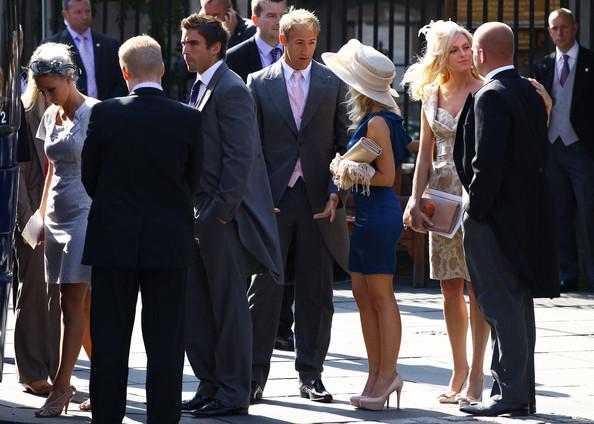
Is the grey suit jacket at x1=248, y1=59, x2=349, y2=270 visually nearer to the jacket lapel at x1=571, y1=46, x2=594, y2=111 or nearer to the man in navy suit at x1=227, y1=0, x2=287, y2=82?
the man in navy suit at x1=227, y1=0, x2=287, y2=82

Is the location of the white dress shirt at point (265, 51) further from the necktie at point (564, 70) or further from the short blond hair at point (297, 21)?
the necktie at point (564, 70)

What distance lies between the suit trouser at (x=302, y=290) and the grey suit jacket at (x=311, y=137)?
0.06 m

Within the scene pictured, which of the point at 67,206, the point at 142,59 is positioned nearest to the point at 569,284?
the point at 67,206

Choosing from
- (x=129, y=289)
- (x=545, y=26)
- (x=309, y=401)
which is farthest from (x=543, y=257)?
(x=545, y=26)

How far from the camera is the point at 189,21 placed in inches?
289

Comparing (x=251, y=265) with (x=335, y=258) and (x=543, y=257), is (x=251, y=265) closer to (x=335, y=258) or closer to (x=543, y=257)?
(x=335, y=258)

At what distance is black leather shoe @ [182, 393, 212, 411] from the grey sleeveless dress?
78 centimetres

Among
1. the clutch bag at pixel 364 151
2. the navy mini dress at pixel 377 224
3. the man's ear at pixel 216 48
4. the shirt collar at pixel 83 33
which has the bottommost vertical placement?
the navy mini dress at pixel 377 224

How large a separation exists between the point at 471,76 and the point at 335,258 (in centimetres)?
121

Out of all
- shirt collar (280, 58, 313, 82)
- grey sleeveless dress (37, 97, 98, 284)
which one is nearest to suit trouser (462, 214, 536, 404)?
shirt collar (280, 58, 313, 82)

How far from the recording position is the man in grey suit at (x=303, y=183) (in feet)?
26.0

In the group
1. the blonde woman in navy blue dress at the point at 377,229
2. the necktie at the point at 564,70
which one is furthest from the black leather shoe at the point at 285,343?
the necktie at the point at 564,70

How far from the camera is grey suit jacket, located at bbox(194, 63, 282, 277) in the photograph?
7195mm

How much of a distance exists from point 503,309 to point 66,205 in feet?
7.26
